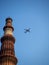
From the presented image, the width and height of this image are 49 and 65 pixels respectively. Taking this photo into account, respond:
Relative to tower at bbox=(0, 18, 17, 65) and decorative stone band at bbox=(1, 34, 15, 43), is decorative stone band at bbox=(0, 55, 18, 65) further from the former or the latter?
decorative stone band at bbox=(1, 34, 15, 43)

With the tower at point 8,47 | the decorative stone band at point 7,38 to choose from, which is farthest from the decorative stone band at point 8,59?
the decorative stone band at point 7,38

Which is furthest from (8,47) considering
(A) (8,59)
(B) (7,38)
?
(A) (8,59)

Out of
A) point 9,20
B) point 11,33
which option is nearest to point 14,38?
point 11,33

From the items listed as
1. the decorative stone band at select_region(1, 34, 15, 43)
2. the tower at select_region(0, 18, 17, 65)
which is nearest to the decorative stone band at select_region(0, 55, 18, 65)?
the tower at select_region(0, 18, 17, 65)

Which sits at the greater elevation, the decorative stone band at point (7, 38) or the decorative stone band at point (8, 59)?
the decorative stone band at point (7, 38)

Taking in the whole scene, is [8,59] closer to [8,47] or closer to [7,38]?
[8,47]

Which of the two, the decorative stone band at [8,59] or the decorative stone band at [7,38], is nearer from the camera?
the decorative stone band at [8,59]

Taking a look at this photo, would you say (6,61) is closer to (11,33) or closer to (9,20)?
(11,33)

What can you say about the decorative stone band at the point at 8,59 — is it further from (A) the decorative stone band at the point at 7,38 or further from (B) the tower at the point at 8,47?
(A) the decorative stone band at the point at 7,38
